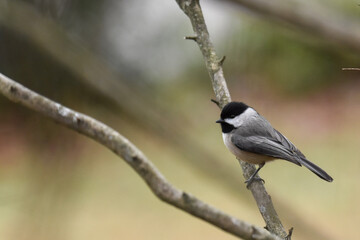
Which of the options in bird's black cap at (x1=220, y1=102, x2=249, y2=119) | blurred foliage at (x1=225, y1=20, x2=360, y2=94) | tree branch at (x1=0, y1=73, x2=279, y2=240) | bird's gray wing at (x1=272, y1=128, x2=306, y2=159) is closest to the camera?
tree branch at (x1=0, y1=73, x2=279, y2=240)

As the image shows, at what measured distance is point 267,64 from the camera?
4316 millimetres

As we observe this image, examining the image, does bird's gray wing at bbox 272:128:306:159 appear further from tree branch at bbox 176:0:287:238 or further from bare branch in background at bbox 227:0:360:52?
bare branch in background at bbox 227:0:360:52

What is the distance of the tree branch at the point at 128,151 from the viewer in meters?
0.88

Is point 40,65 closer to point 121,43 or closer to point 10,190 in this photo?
point 121,43

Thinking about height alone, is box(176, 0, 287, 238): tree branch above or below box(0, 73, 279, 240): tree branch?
above

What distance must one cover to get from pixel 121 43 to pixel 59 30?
181 centimetres

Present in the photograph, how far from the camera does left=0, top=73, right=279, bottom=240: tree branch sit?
883 mm

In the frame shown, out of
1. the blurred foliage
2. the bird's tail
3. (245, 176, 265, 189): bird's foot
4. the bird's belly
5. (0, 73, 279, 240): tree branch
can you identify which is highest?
the blurred foliage

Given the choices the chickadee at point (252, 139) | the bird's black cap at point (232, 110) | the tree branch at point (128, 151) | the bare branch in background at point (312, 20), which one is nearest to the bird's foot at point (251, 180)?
the chickadee at point (252, 139)

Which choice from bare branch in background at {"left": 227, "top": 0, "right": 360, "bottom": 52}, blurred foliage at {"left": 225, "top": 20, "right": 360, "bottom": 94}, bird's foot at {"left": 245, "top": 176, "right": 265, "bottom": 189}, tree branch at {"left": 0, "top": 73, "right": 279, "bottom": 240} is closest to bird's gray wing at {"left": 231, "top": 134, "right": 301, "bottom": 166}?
bird's foot at {"left": 245, "top": 176, "right": 265, "bottom": 189}

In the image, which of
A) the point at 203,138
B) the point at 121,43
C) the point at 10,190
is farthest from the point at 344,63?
the point at 10,190

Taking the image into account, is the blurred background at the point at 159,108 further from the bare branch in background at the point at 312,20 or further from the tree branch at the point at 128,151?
the tree branch at the point at 128,151

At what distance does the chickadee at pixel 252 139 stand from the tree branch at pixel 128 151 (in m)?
0.91

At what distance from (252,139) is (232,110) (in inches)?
→ 7.2
